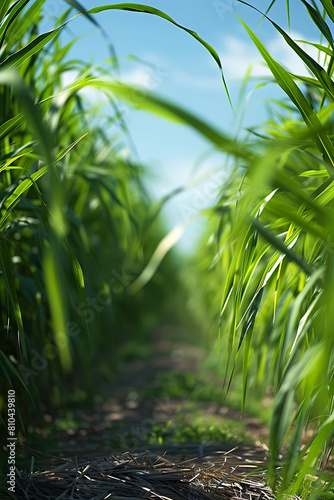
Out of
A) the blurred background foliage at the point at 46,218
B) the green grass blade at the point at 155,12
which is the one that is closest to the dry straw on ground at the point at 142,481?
the blurred background foliage at the point at 46,218

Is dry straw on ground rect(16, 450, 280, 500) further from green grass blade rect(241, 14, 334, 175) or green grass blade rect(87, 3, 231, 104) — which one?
green grass blade rect(87, 3, 231, 104)

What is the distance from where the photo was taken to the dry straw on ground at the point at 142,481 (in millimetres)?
898

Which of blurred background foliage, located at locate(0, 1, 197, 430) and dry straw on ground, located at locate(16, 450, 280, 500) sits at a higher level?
blurred background foliage, located at locate(0, 1, 197, 430)

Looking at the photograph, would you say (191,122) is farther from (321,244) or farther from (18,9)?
(18,9)

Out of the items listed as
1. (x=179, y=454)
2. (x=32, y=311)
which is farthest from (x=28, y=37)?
(x=179, y=454)

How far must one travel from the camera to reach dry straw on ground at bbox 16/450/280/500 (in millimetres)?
898

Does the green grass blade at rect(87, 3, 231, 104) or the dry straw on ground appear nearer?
the green grass blade at rect(87, 3, 231, 104)

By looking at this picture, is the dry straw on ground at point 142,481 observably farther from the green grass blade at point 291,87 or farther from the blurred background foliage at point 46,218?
the green grass blade at point 291,87

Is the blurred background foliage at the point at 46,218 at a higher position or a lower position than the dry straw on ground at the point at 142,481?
higher

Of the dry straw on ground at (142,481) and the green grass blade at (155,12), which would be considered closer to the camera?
the green grass blade at (155,12)

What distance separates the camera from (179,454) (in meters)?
1.16

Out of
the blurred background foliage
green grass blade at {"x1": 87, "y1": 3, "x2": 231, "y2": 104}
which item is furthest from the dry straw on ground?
green grass blade at {"x1": 87, "y1": 3, "x2": 231, "y2": 104}

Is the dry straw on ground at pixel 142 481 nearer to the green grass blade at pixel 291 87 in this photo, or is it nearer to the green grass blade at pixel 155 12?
the green grass blade at pixel 291 87

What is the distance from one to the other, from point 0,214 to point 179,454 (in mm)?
766
